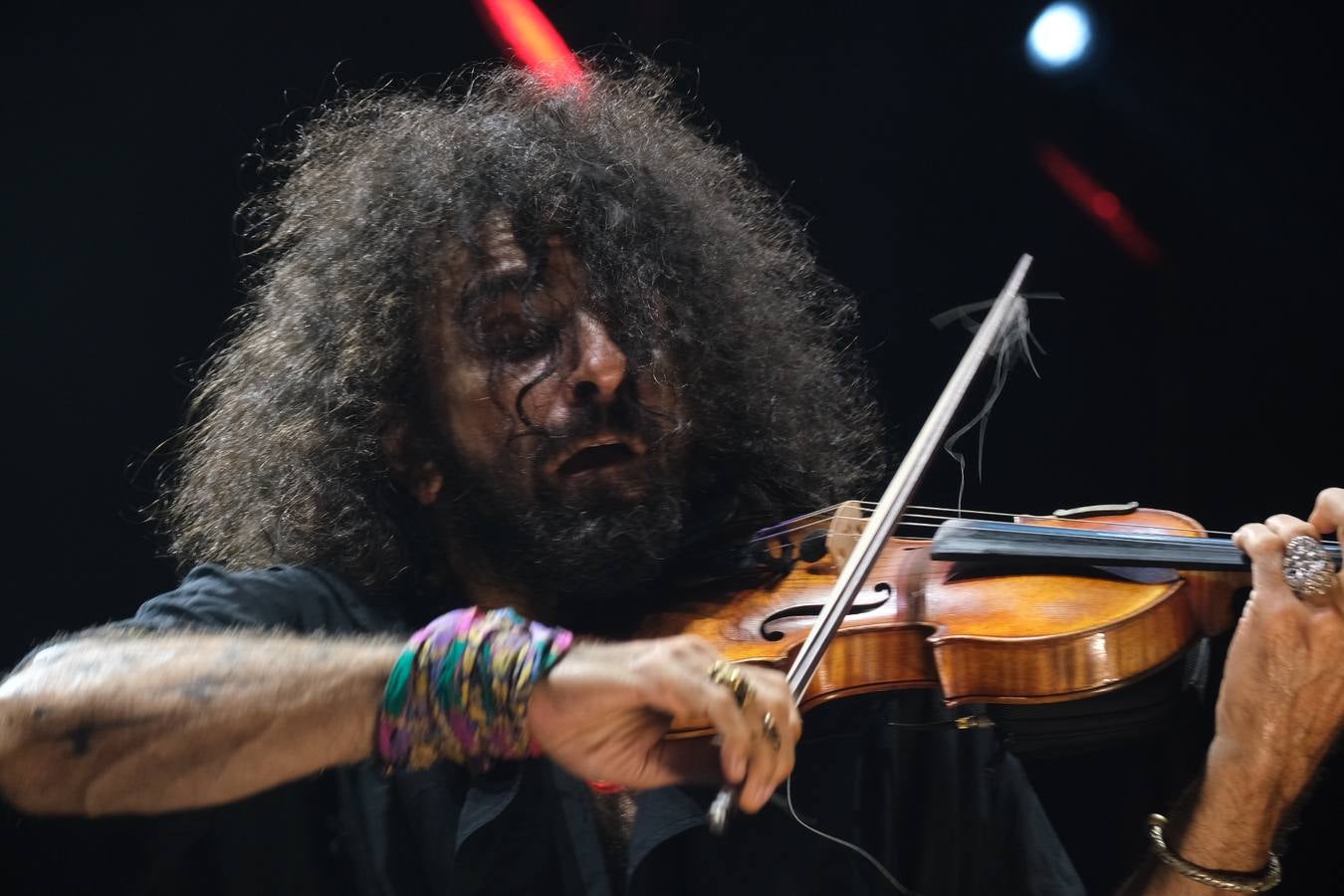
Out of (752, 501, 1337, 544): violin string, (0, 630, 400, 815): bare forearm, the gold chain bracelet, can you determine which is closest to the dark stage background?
the gold chain bracelet

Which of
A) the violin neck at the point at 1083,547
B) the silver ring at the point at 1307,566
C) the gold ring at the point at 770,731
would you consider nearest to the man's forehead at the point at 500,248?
the violin neck at the point at 1083,547

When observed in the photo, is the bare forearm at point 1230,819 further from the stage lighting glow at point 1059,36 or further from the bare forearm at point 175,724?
the stage lighting glow at point 1059,36

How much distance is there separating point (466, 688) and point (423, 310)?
3.42 feet

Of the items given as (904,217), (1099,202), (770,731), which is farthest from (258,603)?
(1099,202)

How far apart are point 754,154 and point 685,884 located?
5.77ft

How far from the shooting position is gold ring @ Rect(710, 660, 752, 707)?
122cm

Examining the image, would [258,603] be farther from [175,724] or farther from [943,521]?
[943,521]

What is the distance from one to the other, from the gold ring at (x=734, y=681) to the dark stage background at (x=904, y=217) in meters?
1.27

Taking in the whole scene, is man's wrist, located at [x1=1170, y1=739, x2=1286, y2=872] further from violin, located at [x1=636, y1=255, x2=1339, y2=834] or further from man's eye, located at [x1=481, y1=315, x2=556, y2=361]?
man's eye, located at [x1=481, y1=315, x2=556, y2=361]

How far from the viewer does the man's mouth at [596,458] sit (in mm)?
2043

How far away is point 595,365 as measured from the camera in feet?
6.71

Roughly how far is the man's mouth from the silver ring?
3.39 feet

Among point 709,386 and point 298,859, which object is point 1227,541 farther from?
point 298,859

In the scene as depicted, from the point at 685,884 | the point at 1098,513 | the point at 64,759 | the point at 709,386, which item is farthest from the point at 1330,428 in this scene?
the point at 64,759
